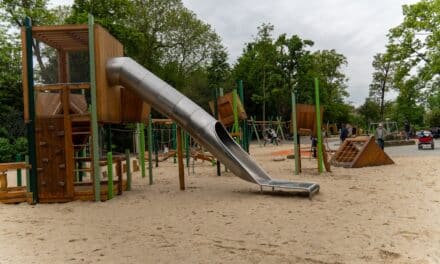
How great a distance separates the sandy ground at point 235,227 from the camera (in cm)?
503

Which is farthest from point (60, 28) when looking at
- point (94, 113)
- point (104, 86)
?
point (94, 113)

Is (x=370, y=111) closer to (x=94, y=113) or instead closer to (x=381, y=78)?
(x=381, y=78)

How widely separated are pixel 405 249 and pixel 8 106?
2820cm

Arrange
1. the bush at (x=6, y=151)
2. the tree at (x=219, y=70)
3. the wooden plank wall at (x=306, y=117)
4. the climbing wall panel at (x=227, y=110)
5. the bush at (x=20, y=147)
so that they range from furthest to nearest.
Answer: the tree at (x=219, y=70) → the bush at (x=20, y=147) → the bush at (x=6, y=151) → the climbing wall panel at (x=227, y=110) → the wooden plank wall at (x=306, y=117)

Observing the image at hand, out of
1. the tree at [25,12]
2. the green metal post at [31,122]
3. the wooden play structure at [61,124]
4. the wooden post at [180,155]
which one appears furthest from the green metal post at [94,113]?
the tree at [25,12]

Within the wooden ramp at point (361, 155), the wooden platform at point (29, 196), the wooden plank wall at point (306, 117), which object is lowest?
the wooden platform at point (29, 196)

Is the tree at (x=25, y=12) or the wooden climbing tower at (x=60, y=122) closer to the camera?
the wooden climbing tower at (x=60, y=122)

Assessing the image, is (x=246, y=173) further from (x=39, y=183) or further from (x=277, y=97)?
(x=277, y=97)

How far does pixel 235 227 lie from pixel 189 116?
362cm

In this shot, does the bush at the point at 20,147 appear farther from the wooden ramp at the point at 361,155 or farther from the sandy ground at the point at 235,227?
the wooden ramp at the point at 361,155

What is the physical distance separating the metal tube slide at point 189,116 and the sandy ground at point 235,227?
1.65 ft

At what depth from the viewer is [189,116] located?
9.41 meters

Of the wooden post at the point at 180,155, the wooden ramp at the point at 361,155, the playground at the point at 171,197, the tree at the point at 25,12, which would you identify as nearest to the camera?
Result: the playground at the point at 171,197

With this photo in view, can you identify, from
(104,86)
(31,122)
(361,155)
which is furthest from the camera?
(361,155)
